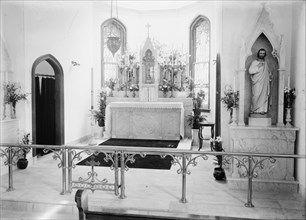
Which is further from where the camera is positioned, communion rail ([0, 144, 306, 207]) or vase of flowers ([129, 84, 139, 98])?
vase of flowers ([129, 84, 139, 98])

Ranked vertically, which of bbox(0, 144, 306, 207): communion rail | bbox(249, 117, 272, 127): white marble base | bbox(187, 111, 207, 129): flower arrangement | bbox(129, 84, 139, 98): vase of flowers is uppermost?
bbox(129, 84, 139, 98): vase of flowers

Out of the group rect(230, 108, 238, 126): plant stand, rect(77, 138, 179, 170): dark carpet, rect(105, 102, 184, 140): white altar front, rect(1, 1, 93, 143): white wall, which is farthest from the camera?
rect(105, 102, 184, 140): white altar front

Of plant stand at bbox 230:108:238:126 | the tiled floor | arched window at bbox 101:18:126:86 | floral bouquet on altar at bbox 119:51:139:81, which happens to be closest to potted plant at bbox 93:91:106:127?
arched window at bbox 101:18:126:86

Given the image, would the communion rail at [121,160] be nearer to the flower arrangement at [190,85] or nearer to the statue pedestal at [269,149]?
the statue pedestal at [269,149]

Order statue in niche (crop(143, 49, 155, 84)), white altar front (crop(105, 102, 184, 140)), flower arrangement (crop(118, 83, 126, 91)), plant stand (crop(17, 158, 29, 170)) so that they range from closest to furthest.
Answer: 1. plant stand (crop(17, 158, 29, 170))
2. white altar front (crop(105, 102, 184, 140))
3. statue in niche (crop(143, 49, 155, 84))
4. flower arrangement (crop(118, 83, 126, 91))

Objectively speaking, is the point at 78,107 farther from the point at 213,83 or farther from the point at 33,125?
the point at 213,83

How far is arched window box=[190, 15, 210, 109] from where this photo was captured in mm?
10893

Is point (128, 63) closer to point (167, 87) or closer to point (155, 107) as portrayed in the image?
point (167, 87)

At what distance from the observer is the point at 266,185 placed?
5281mm

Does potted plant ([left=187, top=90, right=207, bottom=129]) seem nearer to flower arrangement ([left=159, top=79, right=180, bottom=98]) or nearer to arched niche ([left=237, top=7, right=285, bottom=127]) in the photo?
flower arrangement ([left=159, top=79, right=180, bottom=98])

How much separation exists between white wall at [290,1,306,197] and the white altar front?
4.44 meters

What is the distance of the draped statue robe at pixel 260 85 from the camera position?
545 cm

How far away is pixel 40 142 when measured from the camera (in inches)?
318

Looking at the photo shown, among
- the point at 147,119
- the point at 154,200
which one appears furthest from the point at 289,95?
the point at 147,119
